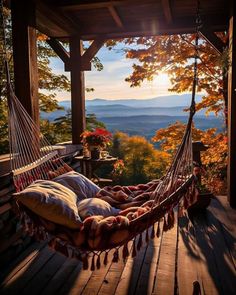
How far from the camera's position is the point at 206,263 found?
2141 millimetres

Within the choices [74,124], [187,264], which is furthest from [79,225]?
[74,124]

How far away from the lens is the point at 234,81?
3148 mm

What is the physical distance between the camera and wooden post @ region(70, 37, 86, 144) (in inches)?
158

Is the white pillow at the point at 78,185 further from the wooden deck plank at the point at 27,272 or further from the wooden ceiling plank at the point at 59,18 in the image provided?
the wooden ceiling plank at the point at 59,18

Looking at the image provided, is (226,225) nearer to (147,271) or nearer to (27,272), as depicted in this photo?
(147,271)

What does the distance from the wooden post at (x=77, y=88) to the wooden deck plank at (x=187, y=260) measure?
6.25ft

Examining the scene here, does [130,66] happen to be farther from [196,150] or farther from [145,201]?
[145,201]

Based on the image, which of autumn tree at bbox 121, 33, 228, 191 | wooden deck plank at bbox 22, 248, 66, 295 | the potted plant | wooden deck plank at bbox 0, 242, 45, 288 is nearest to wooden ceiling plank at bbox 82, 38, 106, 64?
the potted plant

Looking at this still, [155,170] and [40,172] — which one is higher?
[40,172]

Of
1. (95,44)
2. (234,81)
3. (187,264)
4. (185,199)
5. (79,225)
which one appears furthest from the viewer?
(95,44)

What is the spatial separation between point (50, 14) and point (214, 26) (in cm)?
184

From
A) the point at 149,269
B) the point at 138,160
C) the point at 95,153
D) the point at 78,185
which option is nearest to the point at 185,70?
the point at 95,153

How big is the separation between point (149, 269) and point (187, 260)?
0.95ft

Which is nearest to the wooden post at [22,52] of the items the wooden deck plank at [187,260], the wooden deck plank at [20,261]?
the wooden deck plank at [20,261]
